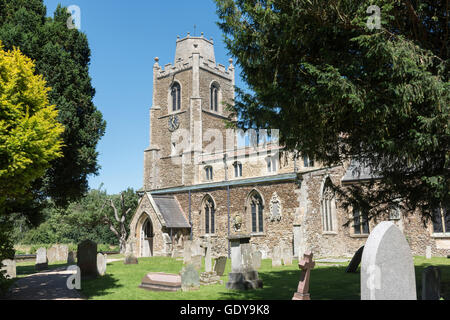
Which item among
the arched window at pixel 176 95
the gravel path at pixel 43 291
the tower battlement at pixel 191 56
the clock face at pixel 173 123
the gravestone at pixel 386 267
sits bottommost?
the gravel path at pixel 43 291

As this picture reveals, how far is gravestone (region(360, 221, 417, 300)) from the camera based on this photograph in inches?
191

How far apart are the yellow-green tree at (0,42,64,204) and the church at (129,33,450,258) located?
4.50 m

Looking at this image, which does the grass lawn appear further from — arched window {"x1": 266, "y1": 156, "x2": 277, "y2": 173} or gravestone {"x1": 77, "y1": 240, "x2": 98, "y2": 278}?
arched window {"x1": 266, "y1": 156, "x2": 277, "y2": 173}

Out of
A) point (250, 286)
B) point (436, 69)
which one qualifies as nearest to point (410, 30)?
point (436, 69)

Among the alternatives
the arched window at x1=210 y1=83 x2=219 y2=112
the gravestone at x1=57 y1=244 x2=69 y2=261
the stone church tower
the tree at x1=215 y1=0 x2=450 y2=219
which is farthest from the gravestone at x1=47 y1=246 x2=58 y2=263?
the arched window at x1=210 y1=83 x2=219 y2=112

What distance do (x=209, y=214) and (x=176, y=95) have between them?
18.3m

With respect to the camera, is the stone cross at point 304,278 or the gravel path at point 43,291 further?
the gravel path at point 43,291

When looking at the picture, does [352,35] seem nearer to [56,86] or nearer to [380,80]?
[380,80]

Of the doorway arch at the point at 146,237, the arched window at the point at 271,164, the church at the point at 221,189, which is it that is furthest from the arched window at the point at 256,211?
the doorway arch at the point at 146,237

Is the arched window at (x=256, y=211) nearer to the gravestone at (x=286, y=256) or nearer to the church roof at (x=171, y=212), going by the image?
the church roof at (x=171, y=212)

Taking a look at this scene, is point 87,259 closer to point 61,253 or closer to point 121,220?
point 61,253

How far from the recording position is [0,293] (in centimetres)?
918

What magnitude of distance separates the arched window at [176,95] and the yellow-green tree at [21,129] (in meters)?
31.8

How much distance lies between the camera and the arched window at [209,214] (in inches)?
1071
